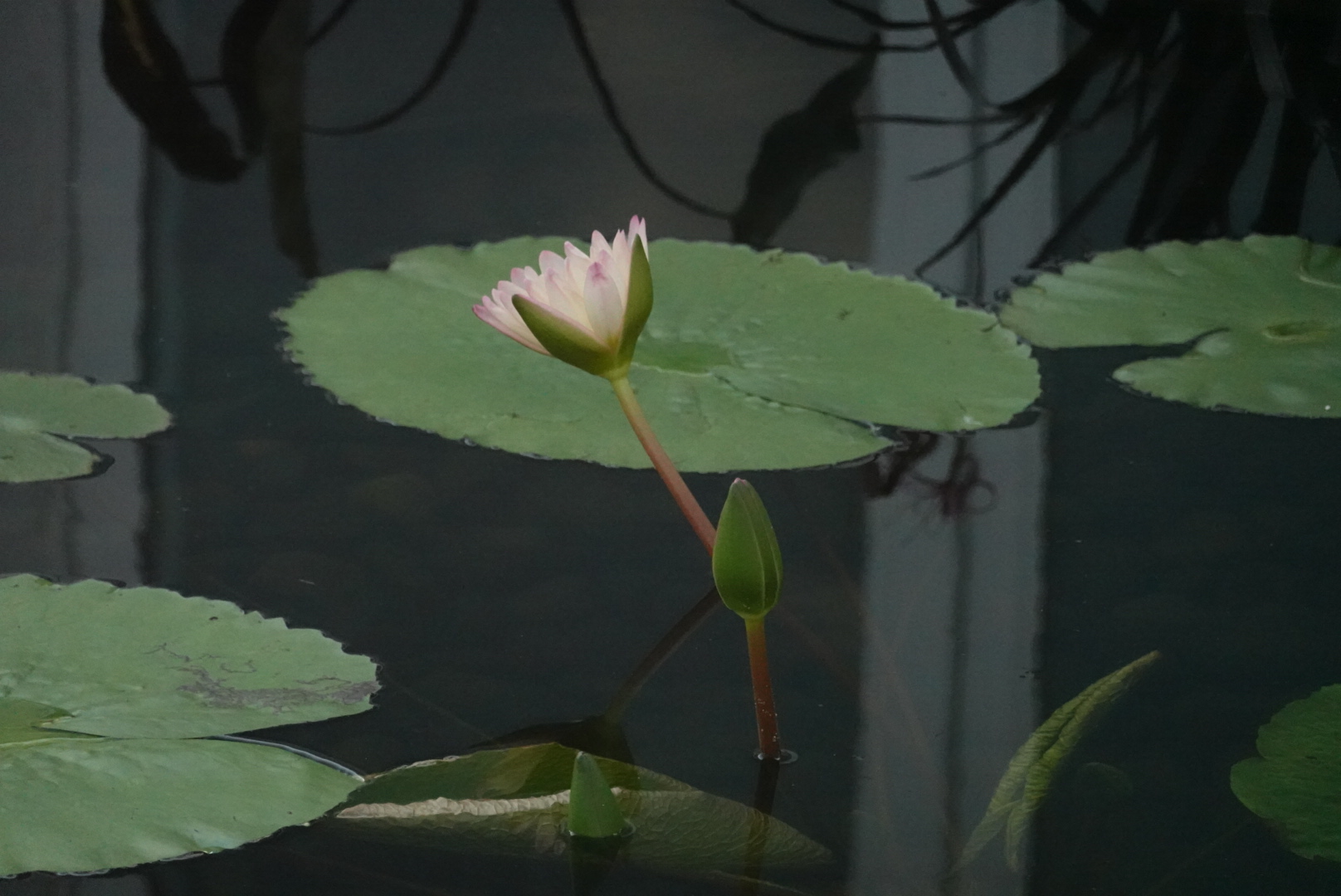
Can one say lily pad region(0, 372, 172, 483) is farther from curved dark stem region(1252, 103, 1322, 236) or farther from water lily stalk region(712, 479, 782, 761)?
curved dark stem region(1252, 103, 1322, 236)

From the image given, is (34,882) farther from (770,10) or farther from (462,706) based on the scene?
(770,10)

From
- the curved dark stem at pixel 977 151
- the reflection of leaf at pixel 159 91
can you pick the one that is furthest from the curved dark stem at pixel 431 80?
the curved dark stem at pixel 977 151

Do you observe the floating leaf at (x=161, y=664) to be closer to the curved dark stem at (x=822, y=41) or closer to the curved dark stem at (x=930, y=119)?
the curved dark stem at (x=930, y=119)

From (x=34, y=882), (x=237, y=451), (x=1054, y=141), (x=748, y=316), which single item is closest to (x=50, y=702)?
(x=34, y=882)

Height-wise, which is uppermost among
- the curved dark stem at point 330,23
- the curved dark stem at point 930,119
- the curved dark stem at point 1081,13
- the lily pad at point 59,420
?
the curved dark stem at point 1081,13

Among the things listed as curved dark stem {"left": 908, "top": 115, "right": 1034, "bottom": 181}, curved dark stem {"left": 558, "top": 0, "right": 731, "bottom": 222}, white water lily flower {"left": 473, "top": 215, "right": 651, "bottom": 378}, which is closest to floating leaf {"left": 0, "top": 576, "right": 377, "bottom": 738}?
white water lily flower {"left": 473, "top": 215, "right": 651, "bottom": 378}

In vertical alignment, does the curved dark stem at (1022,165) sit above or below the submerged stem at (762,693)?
above

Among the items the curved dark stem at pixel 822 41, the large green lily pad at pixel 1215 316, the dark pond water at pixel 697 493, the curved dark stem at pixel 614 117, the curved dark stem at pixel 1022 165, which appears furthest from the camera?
the curved dark stem at pixel 822 41

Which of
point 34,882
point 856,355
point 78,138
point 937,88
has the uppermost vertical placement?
point 937,88
